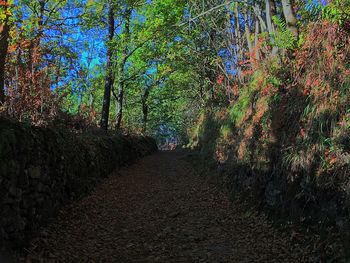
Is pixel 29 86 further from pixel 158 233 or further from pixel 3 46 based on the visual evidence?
pixel 158 233

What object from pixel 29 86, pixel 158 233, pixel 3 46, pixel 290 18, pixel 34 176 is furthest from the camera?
pixel 29 86

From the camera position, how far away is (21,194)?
18.4ft

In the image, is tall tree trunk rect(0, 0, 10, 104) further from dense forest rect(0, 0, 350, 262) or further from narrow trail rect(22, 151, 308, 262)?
narrow trail rect(22, 151, 308, 262)

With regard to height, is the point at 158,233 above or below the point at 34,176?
below

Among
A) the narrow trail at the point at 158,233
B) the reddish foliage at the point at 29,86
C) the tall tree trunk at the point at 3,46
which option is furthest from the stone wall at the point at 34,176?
the tall tree trunk at the point at 3,46

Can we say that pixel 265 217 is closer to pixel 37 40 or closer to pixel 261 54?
pixel 261 54

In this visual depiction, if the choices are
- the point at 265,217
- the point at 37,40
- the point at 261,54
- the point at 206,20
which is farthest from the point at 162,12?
the point at 265,217

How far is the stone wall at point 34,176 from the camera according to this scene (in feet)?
17.0

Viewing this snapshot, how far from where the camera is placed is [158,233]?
695cm

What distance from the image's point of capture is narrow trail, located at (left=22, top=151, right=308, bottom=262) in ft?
18.7

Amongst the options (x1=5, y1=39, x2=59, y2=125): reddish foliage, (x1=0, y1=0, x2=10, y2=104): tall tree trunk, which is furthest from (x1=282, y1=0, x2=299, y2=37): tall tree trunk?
(x1=0, y1=0, x2=10, y2=104): tall tree trunk

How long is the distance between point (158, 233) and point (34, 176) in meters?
2.53

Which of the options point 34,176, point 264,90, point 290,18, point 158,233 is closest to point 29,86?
point 34,176

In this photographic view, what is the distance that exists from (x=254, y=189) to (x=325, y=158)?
2.74 m
